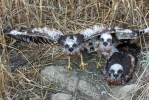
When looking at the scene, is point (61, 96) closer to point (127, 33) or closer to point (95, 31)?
point (95, 31)

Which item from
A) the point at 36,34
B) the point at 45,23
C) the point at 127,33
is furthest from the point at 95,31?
the point at 45,23

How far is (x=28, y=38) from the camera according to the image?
14.4 feet

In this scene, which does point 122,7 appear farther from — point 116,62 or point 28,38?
point 28,38

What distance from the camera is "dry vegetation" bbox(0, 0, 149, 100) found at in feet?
13.1

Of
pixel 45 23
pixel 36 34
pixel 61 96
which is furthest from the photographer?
pixel 45 23

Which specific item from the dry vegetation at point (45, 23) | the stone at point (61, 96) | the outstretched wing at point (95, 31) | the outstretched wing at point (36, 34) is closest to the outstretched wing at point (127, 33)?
the outstretched wing at point (95, 31)

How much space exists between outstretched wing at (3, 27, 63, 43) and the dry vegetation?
15cm

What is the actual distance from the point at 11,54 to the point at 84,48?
91 cm

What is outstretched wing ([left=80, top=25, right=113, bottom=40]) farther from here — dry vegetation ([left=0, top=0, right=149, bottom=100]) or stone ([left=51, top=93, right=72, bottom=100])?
stone ([left=51, top=93, right=72, bottom=100])

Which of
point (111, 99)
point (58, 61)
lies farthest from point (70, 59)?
point (111, 99)

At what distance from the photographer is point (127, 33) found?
419 cm

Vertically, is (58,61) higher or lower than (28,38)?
lower

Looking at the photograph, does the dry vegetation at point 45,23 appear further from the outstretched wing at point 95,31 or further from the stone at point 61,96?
the outstretched wing at point 95,31

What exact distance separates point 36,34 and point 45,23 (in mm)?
601
